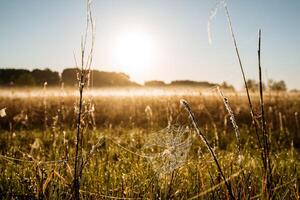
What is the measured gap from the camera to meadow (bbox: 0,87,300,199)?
84.3 inches

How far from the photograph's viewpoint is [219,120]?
9922 millimetres

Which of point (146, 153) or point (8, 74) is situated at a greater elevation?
point (8, 74)

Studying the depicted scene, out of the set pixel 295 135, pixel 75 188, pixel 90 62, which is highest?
pixel 90 62

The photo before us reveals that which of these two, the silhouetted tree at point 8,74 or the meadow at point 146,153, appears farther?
the silhouetted tree at point 8,74

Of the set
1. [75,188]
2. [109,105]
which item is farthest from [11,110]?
[75,188]

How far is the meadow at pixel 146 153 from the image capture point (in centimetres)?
214

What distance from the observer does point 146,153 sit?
4695 mm

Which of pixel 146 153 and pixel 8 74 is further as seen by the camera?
pixel 8 74

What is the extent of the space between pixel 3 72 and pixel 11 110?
279 feet

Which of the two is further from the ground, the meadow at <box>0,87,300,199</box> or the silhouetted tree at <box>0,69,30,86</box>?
the silhouetted tree at <box>0,69,30,86</box>

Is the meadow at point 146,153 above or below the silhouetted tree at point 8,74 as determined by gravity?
below

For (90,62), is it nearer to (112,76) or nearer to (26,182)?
(26,182)

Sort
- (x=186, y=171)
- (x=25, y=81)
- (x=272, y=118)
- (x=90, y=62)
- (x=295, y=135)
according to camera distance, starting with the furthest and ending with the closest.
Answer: (x=25, y=81)
(x=272, y=118)
(x=295, y=135)
(x=186, y=171)
(x=90, y=62)

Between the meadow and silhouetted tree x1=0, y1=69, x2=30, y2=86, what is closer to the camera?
the meadow
